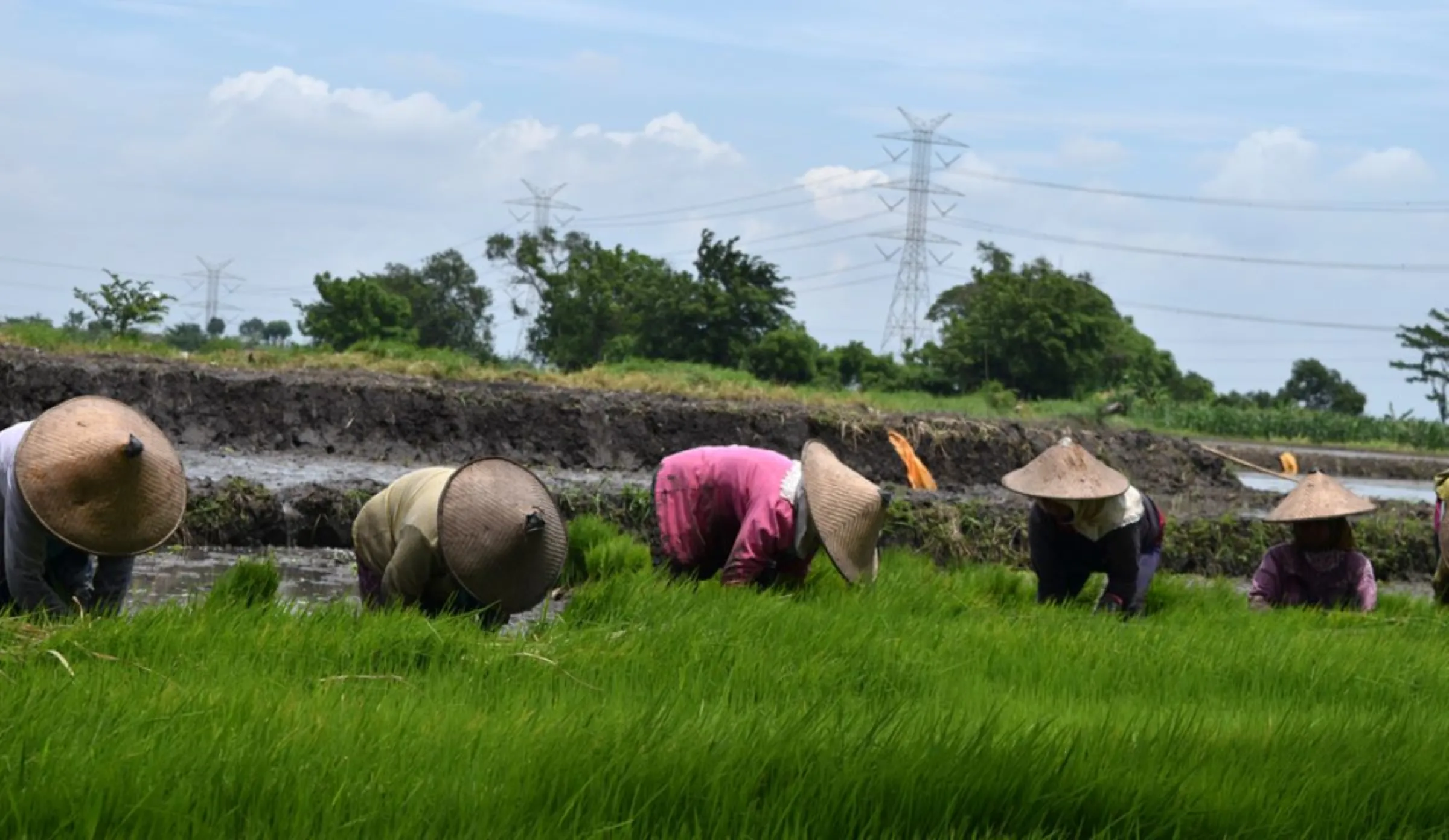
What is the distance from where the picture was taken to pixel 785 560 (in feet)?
19.5

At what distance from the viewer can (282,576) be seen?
7.07 metres

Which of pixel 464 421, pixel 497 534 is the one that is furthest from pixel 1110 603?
pixel 464 421

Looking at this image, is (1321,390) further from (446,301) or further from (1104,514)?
(1104,514)

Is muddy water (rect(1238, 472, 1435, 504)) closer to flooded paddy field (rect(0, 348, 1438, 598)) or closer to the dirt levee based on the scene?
flooded paddy field (rect(0, 348, 1438, 598))

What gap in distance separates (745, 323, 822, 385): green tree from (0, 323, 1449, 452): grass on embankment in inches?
181

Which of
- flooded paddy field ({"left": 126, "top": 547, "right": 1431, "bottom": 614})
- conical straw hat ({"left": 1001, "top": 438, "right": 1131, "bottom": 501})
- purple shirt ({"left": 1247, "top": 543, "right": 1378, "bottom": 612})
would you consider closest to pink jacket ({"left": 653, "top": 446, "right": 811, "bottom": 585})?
flooded paddy field ({"left": 126, "top": 547, "right": 1431, "bottom": 614})

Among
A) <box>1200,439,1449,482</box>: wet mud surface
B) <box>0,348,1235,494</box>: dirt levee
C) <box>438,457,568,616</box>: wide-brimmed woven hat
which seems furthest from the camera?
<box>1200,439,1449,482</box>: wet mud surface

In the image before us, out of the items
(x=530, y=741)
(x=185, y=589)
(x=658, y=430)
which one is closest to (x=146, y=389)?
(x=658, y=430)

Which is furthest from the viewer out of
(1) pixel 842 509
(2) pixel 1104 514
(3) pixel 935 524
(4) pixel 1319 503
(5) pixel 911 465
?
(5) pixel 911 465

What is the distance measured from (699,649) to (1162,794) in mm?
1488

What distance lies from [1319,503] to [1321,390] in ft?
159

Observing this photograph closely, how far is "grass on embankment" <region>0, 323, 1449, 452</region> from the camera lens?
16625 mm

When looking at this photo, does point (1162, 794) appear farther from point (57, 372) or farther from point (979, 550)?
point (57, 372)

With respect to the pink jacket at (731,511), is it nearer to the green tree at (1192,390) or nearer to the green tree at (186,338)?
the green tree at (186,338)
